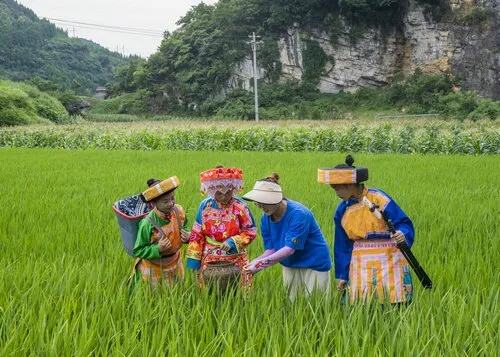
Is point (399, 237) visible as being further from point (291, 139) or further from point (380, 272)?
point (291, 139)

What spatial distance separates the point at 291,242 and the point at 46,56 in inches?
2719

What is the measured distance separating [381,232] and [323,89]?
31926mm

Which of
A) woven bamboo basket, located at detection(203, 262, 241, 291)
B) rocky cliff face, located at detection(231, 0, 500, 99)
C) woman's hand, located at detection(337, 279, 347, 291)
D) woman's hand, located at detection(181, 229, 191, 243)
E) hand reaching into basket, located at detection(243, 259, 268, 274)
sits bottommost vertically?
woman's hand, located at detection(337, 279, 347, 291)

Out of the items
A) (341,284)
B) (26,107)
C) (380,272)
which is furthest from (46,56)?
(380,272)

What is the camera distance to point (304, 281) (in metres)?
2.34

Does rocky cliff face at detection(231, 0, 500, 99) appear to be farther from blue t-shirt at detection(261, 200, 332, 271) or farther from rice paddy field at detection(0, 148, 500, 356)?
blue t-shirt at detection(261, 200, 332, 271)

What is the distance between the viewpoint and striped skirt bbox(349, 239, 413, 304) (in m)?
2.21

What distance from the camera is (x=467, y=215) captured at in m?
4.42

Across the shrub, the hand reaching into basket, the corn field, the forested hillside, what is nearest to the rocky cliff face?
the shrub

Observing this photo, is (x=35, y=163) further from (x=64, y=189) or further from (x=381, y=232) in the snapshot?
(x=381, y=232)

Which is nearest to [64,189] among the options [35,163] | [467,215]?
[35,163]

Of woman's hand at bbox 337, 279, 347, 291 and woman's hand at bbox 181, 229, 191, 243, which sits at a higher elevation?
woman's hand at bbox 181, 229, 191, 243

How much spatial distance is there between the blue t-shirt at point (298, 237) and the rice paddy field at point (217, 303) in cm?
15

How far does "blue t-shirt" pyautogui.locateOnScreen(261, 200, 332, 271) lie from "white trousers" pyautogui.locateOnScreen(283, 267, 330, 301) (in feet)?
0.10
